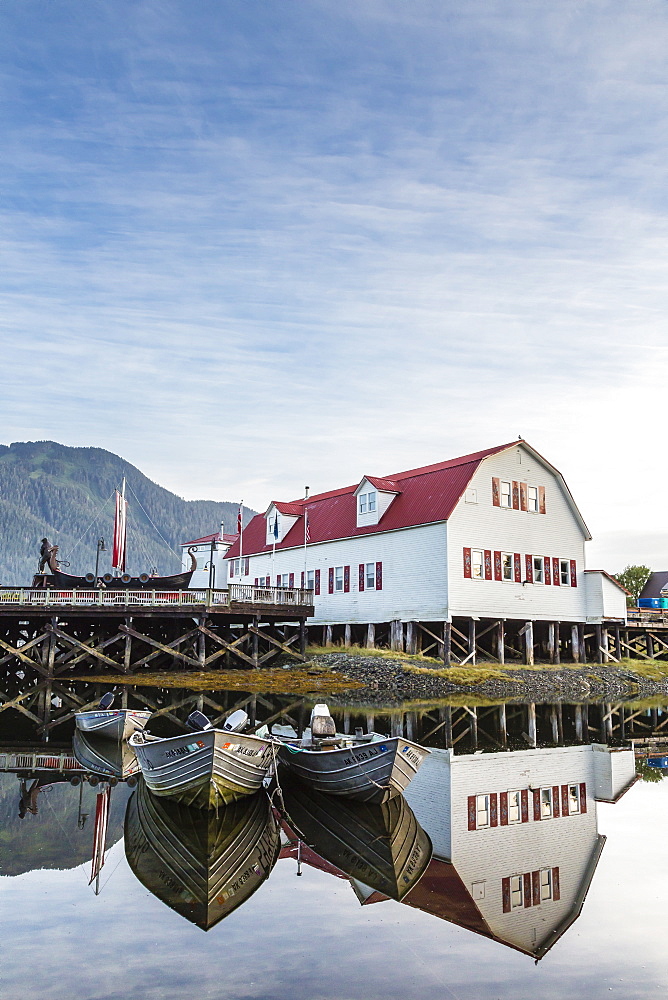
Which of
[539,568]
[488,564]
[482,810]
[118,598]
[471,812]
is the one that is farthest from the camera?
[539,568]

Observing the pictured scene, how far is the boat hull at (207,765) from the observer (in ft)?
43.4

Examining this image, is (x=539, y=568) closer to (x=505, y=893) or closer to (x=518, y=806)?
(x=518, y=806)

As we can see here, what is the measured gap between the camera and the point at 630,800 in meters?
15.5

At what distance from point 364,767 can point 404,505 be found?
29.2 m

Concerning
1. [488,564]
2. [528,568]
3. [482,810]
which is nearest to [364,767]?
[482,810]

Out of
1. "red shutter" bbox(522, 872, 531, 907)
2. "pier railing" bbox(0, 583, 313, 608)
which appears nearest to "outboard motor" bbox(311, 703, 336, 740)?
"red shutter" bbox(522, 872, 531, 907)

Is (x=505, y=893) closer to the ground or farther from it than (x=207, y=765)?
closer to the ground

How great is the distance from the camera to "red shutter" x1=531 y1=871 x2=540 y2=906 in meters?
10.0

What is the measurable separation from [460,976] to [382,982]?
80 centimetres

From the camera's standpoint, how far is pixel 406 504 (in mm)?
42469

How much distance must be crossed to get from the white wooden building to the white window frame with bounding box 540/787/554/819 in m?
0.02

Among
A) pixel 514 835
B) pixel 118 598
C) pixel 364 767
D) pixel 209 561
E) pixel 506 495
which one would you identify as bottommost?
pixel 514 835

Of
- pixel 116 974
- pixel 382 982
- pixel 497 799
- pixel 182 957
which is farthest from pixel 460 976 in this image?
pixel 497 799

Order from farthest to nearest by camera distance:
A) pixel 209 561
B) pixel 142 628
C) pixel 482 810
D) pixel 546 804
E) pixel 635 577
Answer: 1. pixel 635 577
2. pixel 209 561
3. pixel 142 628
4. pixel 546 804
5. pixel 482 810
